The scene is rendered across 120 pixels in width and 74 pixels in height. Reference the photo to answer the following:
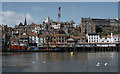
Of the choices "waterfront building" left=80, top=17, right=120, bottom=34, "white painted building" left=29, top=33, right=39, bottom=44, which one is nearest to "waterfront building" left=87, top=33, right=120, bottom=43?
"waterfront building" left=80, top=17, right=120, bottom=34

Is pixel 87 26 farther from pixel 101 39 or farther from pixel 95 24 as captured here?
pixel 101 39

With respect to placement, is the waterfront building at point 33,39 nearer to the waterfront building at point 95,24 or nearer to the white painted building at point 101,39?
the white painted building at point 101,39

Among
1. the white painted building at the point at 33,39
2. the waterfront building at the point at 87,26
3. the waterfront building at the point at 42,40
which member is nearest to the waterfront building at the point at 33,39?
the white painted building at the point at 33,39

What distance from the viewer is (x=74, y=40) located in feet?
378

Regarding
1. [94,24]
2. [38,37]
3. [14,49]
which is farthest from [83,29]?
[14,49]

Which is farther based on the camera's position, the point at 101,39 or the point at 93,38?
the point at 101,39

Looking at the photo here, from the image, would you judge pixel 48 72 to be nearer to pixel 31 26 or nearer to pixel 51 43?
pixel 51 43

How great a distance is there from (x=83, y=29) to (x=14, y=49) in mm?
58170

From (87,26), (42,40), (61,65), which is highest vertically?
(87,26)

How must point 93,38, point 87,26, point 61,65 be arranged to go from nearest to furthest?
1. point 61,65
2. point 93,38
3. point 87,26

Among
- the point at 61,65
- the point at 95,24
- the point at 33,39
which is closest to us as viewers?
the point at 61,65

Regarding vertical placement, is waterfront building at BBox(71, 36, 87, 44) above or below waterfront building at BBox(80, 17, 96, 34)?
below

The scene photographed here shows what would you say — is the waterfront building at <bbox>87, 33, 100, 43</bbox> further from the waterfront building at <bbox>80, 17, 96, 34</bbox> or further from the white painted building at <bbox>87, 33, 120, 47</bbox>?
the waterfront building at <bbox>80, 17, 96, 34</bbox>

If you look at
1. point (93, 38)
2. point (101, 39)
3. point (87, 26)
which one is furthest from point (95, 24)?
point (93, 38)
